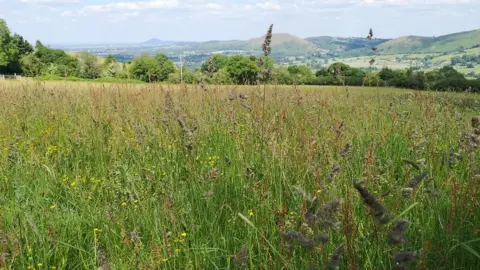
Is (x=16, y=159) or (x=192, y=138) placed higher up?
(x=192, y=138)

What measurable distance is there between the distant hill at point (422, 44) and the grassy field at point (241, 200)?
220 cm

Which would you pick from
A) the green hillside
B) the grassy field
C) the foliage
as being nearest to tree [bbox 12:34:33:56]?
the foliage

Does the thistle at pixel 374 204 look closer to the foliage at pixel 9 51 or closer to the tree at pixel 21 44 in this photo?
the foliage at pixel 9 51

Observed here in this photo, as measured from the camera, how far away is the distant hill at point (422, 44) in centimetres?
674

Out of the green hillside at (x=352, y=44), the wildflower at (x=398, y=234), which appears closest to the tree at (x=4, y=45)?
the green hillside at (x=352, y=44)

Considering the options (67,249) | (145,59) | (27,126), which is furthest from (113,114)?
(145,59)

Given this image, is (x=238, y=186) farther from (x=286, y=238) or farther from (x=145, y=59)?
(x=145, y=59)

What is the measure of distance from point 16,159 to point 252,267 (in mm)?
3292

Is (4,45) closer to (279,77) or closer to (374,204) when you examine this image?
(279,77)

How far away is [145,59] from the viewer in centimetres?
8788

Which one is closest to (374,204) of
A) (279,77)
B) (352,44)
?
(279,77)

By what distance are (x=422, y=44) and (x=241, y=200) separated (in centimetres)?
2564

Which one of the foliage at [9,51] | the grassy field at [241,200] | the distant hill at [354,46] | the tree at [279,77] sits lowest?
the grassy field at [241,200]

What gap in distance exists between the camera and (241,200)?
9.50ft
